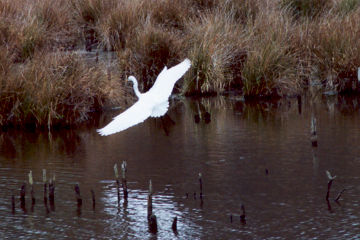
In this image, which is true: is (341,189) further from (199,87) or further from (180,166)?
(199,87)

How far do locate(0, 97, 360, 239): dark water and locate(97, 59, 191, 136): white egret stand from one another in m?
0.79

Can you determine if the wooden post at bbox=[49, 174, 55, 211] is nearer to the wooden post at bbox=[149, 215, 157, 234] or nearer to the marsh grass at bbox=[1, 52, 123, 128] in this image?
the wooden post at bbox=[149, 215, 157, 234]

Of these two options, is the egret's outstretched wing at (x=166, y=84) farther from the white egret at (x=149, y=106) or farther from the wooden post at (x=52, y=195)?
the wooden post at (x=52, y=195)

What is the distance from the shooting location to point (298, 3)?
19.3m

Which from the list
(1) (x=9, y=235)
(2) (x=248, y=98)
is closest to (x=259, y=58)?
(2) (x=248, y=98)

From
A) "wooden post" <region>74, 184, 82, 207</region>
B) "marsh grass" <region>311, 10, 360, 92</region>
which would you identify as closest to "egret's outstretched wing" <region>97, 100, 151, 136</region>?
"wooden post" <region>74, 184, 82, 207</region>

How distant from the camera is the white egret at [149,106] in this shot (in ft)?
28.0

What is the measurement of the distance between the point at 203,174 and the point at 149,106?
1.09m

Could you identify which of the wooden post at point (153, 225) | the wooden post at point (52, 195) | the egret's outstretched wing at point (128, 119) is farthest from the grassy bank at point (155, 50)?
the wooden post at point (153, 225)

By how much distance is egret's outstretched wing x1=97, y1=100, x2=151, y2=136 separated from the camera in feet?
27.4

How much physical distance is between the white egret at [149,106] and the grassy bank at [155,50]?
10.7ft

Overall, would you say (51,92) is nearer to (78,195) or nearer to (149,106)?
(149,106)

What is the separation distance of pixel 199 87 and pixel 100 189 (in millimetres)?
6551

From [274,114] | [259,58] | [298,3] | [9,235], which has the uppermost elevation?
[298,3]
